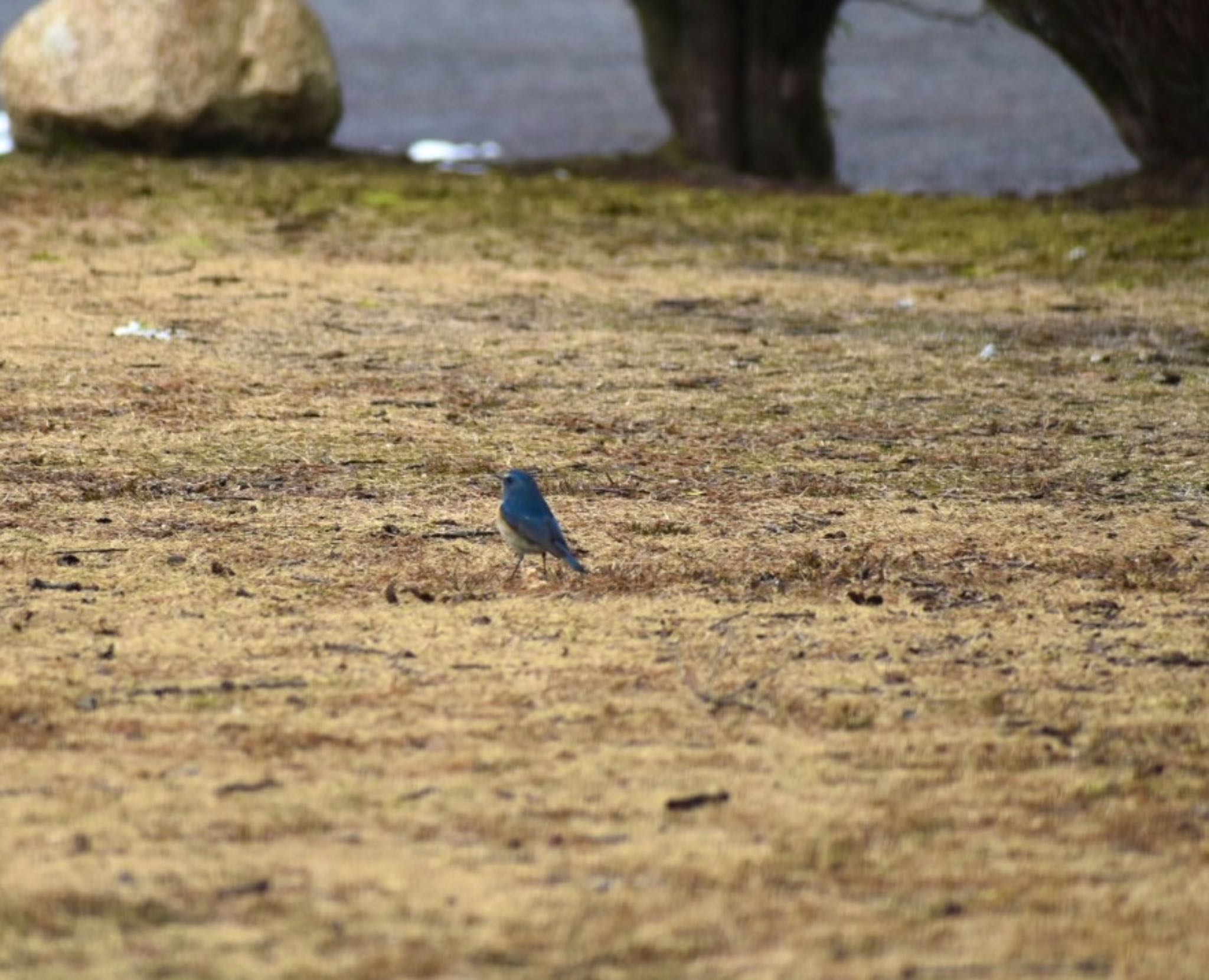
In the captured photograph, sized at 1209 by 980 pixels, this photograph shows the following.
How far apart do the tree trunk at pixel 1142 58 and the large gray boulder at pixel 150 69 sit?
432cm

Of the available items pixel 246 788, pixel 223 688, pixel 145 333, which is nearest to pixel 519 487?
pixel 223 688

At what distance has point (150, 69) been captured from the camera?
1155 centimetres

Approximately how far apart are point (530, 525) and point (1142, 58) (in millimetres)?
7671

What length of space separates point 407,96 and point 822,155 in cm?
650

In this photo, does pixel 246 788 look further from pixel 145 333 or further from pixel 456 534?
pixel 145 333

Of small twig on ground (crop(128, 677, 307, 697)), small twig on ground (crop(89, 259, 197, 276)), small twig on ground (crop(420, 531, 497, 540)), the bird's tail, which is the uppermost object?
small twig on ground (crop(89, 259, 197, 276))

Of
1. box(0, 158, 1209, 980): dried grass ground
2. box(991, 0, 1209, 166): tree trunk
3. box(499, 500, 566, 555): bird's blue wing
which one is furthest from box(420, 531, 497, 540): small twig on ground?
box(991, 0, 1209, 166): tree trunk

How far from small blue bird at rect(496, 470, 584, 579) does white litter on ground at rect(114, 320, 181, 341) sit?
3071 millimetres

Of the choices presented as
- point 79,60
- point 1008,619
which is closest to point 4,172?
point 79,60

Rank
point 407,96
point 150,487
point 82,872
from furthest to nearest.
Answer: point 407,96 < point 150,487 < point 82,872

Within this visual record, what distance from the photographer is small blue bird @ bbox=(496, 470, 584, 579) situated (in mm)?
4277

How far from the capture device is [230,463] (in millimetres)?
5500

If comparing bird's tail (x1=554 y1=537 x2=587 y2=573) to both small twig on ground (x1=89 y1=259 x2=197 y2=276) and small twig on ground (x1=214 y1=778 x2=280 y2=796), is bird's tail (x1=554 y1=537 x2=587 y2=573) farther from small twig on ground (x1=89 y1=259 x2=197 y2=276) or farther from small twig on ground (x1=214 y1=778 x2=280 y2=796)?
small twig on ground (x1=89 y1=259 x2=197 y2=276)

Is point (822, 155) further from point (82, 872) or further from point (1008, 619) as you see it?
point (82, 872)
